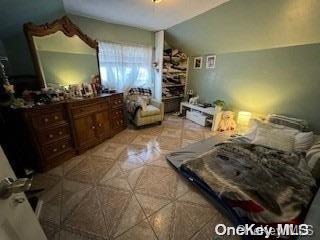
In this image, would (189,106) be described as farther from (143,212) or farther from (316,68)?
(143,212)

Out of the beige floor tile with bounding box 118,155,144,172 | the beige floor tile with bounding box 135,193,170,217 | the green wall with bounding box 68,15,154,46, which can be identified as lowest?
the beige floor tile with bounding box 135,193,170,217

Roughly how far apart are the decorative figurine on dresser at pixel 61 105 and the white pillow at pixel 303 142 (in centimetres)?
300

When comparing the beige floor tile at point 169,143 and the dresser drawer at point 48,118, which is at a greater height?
the dresser drawer at point 48,118

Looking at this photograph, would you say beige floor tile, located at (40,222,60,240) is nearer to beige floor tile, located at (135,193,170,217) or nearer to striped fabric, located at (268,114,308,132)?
beige floor tile, located at (135,193,170,217)

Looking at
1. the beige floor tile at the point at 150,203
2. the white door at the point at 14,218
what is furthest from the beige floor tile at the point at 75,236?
the white door at the point at 14,218

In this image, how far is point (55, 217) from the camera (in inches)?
59.5

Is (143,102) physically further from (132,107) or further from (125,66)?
(125,66)

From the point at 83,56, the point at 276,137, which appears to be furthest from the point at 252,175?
the point at 83,56

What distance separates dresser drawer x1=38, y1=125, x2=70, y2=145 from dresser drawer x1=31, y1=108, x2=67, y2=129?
0.26 feet

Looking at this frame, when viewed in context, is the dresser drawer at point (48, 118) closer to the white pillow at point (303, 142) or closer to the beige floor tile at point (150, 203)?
the beige floor tile at point (150, 203)

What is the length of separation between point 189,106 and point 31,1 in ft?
11.7

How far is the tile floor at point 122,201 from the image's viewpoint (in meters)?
1.40

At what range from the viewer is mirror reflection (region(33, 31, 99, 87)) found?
2.42 meters

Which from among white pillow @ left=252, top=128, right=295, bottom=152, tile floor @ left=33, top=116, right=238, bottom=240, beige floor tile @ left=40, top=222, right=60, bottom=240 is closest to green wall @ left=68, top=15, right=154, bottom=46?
tile floor @ left=33, top=116, right=238, bottom=240
